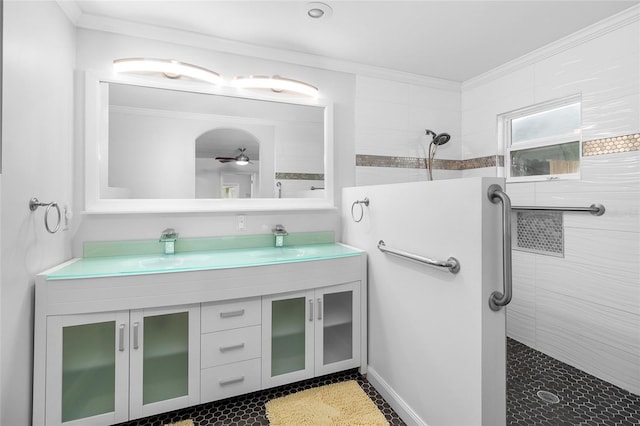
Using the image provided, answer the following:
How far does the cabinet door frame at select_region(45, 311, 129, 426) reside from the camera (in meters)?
1.39

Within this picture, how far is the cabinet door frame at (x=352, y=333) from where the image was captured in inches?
73.6

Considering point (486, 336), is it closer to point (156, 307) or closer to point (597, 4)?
point (156, 307)

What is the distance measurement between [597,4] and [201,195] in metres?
2.65

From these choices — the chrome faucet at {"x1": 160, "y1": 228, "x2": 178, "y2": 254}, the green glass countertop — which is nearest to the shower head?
the green glass countertop

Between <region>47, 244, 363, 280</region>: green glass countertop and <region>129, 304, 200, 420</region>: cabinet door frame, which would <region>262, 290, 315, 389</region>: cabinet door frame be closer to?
<region>47, 244, 363, 280</region>: green glass countertop

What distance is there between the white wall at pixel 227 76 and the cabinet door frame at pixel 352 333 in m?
0.60

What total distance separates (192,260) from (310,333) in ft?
2.74

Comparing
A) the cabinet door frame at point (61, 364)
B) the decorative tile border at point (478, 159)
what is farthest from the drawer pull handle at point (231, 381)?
the decorative tile border at point (478, 159)

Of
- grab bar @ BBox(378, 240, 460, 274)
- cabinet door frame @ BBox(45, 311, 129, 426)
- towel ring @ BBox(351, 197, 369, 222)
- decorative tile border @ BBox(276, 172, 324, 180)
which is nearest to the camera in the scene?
grab bar @ BBox(378, 240, 460, 274)

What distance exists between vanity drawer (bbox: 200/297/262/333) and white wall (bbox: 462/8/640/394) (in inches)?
81.6

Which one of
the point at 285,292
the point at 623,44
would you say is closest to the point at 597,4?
the point at 623,44

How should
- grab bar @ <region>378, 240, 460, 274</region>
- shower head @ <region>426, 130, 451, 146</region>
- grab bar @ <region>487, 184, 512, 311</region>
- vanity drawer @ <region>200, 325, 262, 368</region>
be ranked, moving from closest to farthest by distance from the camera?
grab bar @ <region>487, 184, 512, 311</region>, grab bar @ <region>378, 240, 460, 274</region>, vanity drawer @ <region>200, 325, 262, 368</region>, shower head @ <region>426, 130, 451, 146</region>

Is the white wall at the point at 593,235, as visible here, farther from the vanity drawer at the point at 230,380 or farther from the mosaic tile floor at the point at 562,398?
the vanity drawer at the point at 230,380

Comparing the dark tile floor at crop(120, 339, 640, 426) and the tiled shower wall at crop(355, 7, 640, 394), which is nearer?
the dark tile floor at crop(120, 339, 640, 426)
